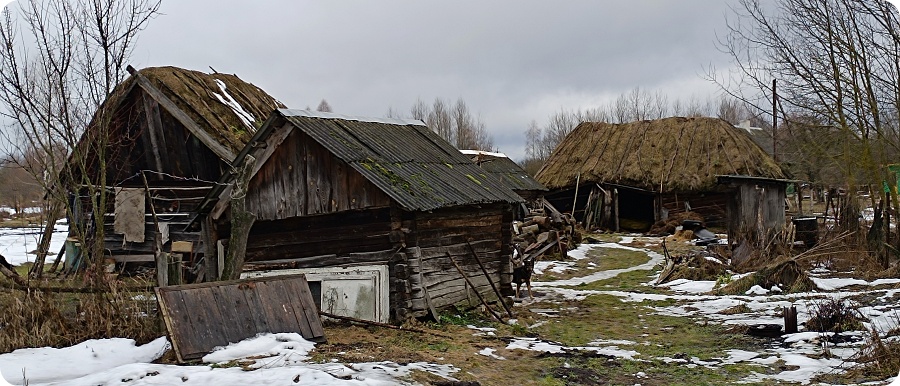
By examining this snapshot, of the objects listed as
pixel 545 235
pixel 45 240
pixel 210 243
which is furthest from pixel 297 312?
pixel 545 235

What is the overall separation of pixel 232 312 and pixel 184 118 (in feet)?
31.4

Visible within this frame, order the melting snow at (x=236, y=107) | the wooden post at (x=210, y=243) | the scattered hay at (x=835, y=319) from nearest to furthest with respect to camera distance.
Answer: the scattered hay at (x=835, y=319), the wooden post at (x=210, y=243), the melting snow at (x=236, y=107)

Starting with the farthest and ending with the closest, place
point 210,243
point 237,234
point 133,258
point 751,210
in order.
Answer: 1. point 751,210
2. point 133,258
3. point 210,243
4. point 237,234

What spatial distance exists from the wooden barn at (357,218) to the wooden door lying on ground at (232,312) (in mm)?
2063

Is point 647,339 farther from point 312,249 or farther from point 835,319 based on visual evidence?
point 312,249

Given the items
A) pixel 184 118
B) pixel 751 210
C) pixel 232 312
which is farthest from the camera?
pixel 751 210

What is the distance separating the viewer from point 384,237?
11359mm

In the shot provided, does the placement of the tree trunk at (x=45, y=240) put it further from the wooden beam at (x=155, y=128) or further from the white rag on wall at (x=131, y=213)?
the wooden beam at (x=155, y=128)

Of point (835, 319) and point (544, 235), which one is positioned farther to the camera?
point (544, 235)

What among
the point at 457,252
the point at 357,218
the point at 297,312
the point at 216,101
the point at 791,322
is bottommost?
the point at 791,322

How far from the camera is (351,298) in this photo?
11430 mm

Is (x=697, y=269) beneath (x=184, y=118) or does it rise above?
beneath

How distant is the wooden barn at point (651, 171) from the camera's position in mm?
30500

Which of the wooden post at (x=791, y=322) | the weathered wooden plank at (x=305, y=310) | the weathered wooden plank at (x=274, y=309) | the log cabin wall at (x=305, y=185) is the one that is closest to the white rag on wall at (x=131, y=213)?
the log cabin wall at (x=305, y=185)
